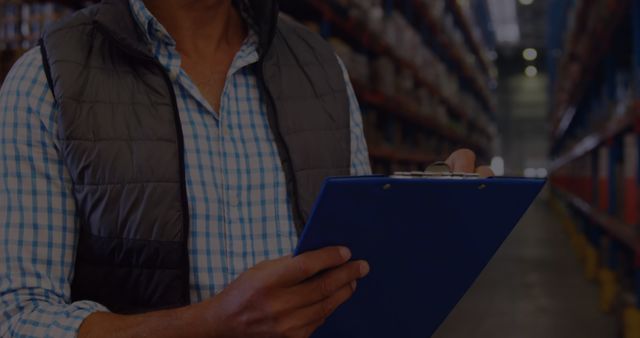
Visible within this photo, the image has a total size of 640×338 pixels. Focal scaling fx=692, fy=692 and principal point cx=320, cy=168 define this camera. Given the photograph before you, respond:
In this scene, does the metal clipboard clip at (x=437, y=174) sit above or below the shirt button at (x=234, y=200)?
above

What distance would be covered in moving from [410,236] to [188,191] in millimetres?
414

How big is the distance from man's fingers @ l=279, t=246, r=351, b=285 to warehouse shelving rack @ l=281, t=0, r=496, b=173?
256 centimetres

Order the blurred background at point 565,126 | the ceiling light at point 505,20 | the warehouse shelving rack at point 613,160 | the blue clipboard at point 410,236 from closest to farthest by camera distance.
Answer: the blue clipboard at point 410,236
the warehouse shelving rack at point 613,160
the blurred background at point 565,126
the ceiling light at point 505,20

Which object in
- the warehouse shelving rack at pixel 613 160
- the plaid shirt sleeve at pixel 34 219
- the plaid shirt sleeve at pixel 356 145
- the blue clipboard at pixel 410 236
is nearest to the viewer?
the blue clipboard at pixel 410 236

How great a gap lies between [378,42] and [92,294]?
3.65m

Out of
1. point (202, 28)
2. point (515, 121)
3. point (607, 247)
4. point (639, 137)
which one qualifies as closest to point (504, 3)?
point (515, 121)

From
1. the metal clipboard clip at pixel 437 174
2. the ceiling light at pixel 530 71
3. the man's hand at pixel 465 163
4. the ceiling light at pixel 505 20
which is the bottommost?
the metal clipboard clip at pixel 437 174

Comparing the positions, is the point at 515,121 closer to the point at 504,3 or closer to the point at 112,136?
the point at 504,3

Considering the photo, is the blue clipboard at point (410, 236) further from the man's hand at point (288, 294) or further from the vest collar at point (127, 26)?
the vest collar at point (127, 26)

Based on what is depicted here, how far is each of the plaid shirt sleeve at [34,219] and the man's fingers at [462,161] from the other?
0.54 metres

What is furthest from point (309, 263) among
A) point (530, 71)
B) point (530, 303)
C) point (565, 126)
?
point (530, 71)

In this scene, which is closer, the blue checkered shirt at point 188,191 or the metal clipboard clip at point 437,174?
the metal clipboard clip at point 437,174

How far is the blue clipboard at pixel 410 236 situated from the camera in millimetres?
700

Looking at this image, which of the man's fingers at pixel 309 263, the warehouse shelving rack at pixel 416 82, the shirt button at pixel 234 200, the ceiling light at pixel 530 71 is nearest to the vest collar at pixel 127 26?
the shirt button at pixel 234 200
